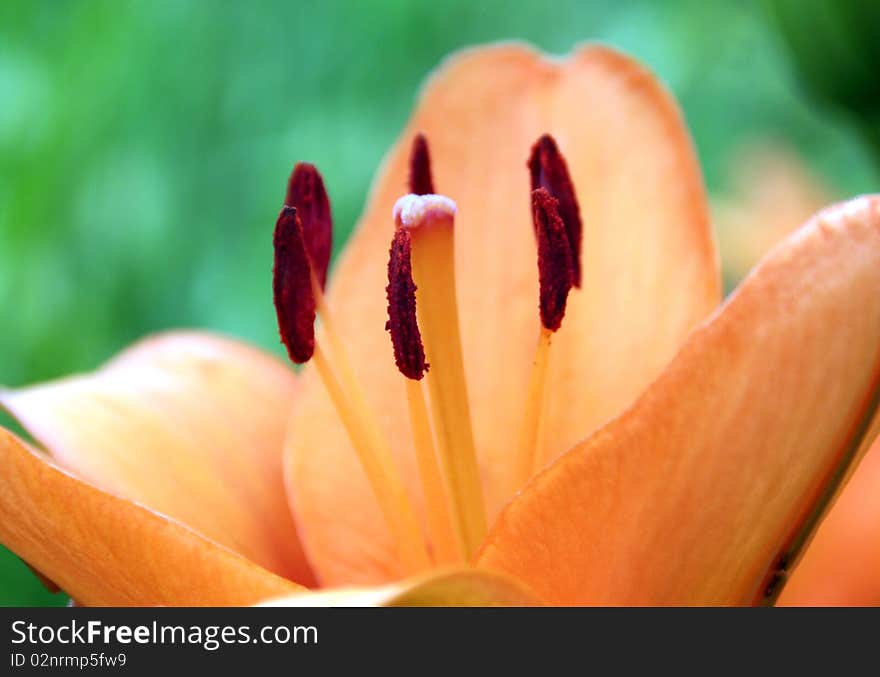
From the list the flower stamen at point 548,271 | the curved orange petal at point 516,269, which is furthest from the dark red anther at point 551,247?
the curved orange petal at point 516,269

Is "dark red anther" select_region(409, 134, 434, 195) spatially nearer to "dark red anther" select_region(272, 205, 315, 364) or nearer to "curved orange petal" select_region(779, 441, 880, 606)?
"dark red anther" select_region(272, 205, 315, 364)

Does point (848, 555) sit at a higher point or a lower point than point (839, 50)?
lower

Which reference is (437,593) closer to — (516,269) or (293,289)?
(293,289)

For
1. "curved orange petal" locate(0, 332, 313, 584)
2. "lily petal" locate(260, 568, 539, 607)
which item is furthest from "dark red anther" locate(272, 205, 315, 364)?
"lily petal" locate(260, 568, 539, 607)

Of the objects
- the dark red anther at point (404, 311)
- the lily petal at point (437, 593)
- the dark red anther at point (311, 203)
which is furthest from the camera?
the dark red anther at point (311, 203)

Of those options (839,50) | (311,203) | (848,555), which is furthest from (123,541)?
(839,50)

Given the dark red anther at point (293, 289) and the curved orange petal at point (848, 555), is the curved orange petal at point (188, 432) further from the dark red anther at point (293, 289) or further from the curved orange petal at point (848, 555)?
the curved orange petal at point (848, 555)
